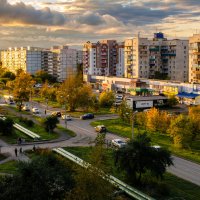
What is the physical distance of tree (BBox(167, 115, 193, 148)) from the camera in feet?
113

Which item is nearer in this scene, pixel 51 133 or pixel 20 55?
pixel 51 133

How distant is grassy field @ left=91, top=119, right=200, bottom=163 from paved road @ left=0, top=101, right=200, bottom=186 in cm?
111

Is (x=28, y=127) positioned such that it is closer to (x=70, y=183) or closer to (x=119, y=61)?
(x=70, y=183)

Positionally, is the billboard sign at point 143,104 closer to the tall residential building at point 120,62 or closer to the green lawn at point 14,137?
the green lawn at point 14,137

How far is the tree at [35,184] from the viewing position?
17688 millimetres

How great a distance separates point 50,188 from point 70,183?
125cm

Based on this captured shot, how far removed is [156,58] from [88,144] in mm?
58281

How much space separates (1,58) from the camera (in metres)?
158

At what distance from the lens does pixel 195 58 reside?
239 ft

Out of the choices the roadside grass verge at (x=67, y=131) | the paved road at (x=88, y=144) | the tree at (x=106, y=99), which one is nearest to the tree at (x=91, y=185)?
the paved road at (x=88, y=144)

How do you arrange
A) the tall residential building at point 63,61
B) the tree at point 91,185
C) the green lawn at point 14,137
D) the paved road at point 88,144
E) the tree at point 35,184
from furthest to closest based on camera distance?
the tall residential building at point 63,61
the green lawn at point 14,137
the paved road at point 88,144
the tree at point 35,184
the tree at point 91,185

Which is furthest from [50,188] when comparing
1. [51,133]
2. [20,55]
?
[20,55]

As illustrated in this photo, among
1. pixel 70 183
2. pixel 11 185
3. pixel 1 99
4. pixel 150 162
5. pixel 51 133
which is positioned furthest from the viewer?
pixel 1 99

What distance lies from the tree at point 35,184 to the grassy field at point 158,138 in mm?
15252
